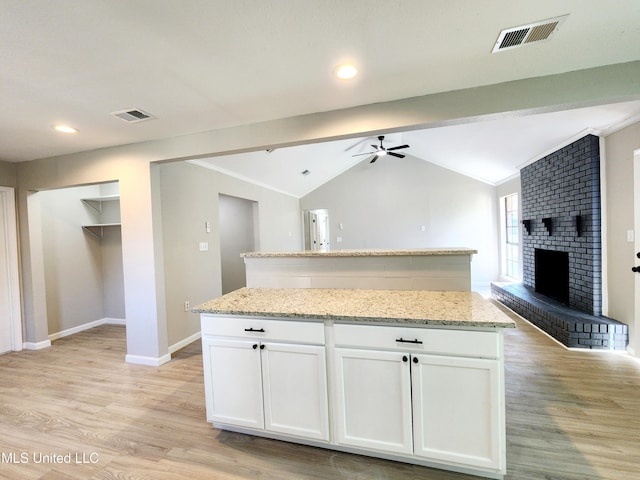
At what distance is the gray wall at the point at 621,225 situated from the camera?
2.76 meters

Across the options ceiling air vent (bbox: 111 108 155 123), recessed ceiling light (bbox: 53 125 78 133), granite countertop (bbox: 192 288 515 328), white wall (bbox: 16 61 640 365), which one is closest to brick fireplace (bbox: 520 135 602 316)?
white wall (bbox: 16 61 640 365)

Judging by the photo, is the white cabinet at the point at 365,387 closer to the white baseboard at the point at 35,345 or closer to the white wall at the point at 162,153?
the white wall at the point at 162,153

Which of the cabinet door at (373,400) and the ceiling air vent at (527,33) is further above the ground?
the ceiling air vent at (527,33)

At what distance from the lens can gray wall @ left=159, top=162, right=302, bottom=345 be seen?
3361 mm

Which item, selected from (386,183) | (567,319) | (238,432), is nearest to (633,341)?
(567,319)

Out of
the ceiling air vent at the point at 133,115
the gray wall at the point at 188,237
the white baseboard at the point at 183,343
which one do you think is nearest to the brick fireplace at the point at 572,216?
the ceiling air vent at the point at 133,115

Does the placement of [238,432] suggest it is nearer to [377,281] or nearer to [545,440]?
[377,281]

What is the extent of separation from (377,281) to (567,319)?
2.53 meters

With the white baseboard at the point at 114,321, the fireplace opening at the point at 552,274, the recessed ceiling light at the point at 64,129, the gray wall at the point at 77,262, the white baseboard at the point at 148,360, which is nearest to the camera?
the recessed ceiling light at the point at 64,129

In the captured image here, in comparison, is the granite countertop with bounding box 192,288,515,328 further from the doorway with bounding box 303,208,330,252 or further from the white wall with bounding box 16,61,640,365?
the doorway with bounding box 303,208,330,252

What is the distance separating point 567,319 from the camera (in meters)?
3.15

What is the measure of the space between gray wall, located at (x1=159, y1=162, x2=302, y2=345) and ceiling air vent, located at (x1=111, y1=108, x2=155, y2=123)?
877 millimetres

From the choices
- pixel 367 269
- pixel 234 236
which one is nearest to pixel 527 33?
pixel 367 269

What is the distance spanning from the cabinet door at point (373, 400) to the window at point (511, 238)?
5384mm
